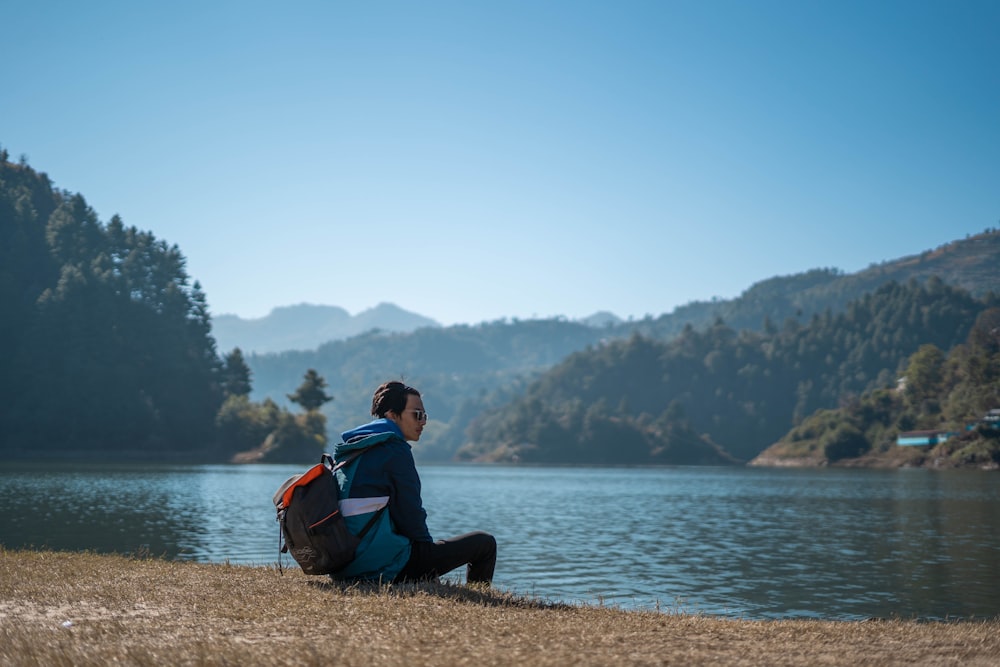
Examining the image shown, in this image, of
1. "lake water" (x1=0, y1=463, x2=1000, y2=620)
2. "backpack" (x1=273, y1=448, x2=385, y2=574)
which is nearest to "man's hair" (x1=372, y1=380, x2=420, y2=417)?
"backpack" (x1=273, y1=448, x2=385, y2=574)

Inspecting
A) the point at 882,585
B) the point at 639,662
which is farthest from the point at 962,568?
the point at 639,662

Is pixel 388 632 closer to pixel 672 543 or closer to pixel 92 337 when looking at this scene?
pixel 672 543

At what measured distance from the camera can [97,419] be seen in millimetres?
144250

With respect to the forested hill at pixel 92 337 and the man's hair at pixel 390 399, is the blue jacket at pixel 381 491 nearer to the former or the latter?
the man's hair at pixel 390 399

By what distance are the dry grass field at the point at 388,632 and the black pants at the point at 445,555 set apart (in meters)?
0.26

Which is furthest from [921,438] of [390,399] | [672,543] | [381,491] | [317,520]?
[317,520]

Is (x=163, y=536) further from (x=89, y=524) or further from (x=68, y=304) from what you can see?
(x=68, y=304)

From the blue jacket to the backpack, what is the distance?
0.09m

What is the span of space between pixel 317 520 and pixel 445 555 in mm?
1577

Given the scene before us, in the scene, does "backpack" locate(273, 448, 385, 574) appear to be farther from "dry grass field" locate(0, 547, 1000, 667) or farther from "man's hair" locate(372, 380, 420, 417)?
"man's hair" locate(372, 380, 420, 417)

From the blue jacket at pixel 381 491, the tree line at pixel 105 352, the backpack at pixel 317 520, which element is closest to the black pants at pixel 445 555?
the blue jacket at pixel 381 491

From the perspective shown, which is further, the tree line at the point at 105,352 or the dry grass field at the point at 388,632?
the tree line at the point at 105,352

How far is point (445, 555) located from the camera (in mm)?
10039

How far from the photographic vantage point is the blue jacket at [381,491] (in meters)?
9.45
